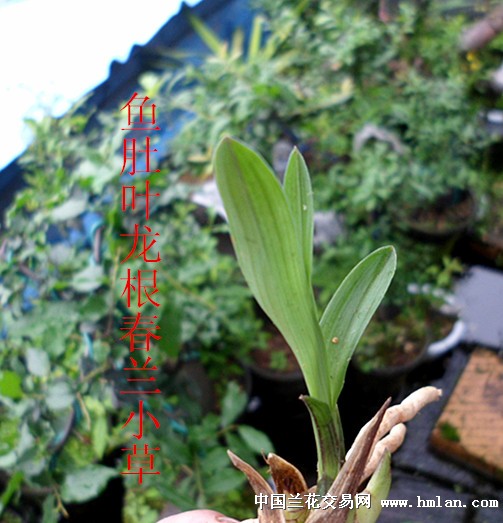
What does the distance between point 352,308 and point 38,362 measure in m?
0.49

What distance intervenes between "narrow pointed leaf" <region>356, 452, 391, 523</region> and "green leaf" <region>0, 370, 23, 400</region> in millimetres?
460

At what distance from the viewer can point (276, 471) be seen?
15.7 inches

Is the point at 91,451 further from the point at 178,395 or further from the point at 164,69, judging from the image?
the point at 164,69

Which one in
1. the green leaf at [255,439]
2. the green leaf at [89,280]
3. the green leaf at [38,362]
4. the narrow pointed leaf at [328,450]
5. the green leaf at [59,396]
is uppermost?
the green leaf at [89,280]

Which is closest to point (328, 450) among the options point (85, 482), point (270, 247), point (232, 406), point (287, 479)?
point (287, 479)

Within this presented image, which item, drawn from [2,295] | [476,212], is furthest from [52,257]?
[476,212]

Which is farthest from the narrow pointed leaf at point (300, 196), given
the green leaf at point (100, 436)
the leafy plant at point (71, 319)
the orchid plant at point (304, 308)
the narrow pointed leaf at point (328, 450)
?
the green leaf at point (100, 436)

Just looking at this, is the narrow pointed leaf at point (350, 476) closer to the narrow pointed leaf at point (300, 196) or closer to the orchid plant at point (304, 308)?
the orchid plant at point (304, 308)

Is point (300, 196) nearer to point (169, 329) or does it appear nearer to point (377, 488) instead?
point (377, 488)

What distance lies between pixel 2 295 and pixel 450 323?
118cm

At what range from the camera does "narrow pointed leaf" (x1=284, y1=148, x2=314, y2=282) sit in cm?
37

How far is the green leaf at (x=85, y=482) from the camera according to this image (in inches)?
27.8

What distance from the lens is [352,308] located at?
1.36ft

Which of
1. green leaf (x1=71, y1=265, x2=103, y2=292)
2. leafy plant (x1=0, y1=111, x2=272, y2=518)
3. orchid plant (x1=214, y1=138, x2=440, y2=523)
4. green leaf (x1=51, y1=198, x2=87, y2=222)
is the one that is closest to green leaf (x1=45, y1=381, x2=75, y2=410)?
leafy plant (x1=0, y1=111, x2=272, y2=518)
